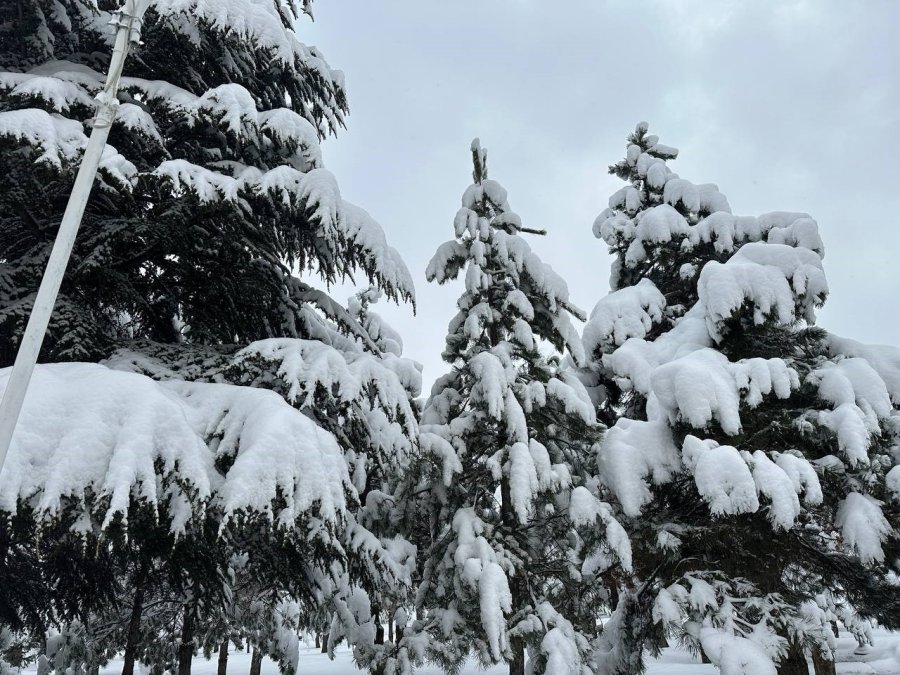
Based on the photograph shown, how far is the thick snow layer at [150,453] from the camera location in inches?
144

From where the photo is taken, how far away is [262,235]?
22.5ft

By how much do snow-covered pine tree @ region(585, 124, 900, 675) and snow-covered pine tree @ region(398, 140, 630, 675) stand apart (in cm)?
78

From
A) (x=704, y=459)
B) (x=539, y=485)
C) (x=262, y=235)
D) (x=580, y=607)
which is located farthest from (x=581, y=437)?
(x=262, y=235)

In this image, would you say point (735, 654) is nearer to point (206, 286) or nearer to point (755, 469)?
point (755, 469)

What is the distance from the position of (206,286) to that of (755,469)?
6.73m

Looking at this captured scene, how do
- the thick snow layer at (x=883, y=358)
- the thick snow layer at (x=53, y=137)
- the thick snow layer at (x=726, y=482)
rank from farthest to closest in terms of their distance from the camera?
the thick snow layer at (x=883, y=358) → the thick snow layer at (x=726, y=482) → the thick snow layer at (x=53, y=137)

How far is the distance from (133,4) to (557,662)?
25.4 feet

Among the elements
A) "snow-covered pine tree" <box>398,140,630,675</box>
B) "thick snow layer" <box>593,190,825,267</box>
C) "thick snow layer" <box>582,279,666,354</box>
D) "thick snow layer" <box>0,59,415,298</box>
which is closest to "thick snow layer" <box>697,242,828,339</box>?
"thick snow layer" <box>593,190,825,267</box>

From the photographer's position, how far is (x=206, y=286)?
703 centimetres

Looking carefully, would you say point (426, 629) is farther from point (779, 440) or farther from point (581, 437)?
point (779, 440)

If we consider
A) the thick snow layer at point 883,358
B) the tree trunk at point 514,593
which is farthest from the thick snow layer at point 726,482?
the thick snow layer at point 883,358

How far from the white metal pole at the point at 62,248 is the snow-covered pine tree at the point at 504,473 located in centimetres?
529

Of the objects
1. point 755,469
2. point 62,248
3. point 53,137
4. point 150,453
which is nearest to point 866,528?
point 755,469

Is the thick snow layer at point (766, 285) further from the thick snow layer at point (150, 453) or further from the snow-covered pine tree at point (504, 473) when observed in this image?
the thick snow layer at point (150, 453)
